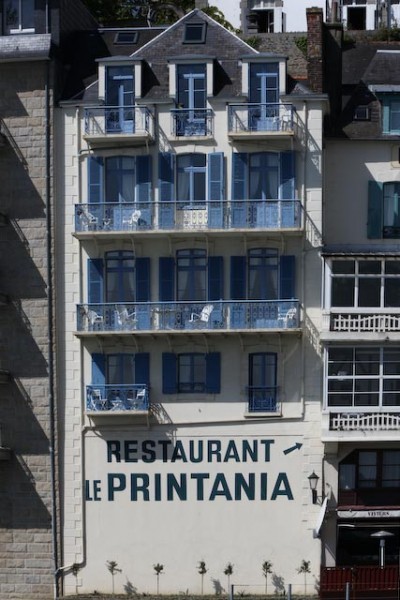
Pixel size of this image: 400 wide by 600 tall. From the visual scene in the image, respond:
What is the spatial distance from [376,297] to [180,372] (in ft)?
20.5

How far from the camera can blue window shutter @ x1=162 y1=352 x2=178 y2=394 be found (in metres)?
44.3

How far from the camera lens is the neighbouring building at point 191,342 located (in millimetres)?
44031

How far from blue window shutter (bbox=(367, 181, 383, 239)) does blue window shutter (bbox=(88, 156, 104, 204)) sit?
8217 mm

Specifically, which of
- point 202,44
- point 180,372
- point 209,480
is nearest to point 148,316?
point 180,372

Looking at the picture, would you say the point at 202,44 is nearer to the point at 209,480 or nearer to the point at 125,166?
the point at 125,166

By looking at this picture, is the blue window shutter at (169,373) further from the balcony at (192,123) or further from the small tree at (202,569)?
the balcony at (192,123)

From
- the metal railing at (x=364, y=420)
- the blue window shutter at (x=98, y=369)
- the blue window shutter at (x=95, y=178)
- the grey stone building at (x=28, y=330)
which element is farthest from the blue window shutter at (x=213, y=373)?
the blue window shutter at (x=95, y=178)

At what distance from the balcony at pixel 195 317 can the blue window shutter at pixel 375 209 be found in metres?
3.73

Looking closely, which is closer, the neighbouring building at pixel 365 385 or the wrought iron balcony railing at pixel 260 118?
the neighbouring building at pixel 365 385

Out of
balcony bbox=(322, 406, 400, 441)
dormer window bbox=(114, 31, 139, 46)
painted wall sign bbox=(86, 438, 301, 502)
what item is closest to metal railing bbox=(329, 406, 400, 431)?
balcony bbox=(322, 406, 400, 441)

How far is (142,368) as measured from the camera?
1748 inches

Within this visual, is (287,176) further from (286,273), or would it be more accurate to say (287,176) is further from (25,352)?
(25,352)

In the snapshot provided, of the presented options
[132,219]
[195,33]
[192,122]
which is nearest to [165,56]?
[195,33]

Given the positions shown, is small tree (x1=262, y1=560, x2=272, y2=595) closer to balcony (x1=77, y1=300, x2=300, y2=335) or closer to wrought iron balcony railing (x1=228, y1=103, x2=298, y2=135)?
balcony (x1=77, y1=300, x2=300, y2=335)
